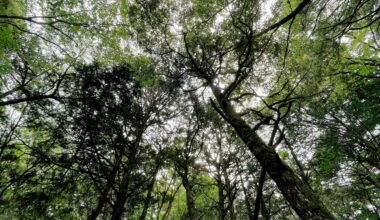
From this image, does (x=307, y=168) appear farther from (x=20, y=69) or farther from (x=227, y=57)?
(x=20, y=69)

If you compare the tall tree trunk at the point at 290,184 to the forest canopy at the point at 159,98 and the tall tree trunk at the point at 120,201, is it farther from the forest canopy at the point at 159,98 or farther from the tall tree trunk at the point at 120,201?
the tall tree trunk at the point at 120,201

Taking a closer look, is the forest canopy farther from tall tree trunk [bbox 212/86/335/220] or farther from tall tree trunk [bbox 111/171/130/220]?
tall tree trunk [bbox 212/86/335/220]

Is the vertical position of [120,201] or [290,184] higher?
[120,201]

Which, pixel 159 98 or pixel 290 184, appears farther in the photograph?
pixel 159 98

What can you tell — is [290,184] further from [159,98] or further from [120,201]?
[159,98]

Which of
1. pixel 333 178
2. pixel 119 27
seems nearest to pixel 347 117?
pixel 333 178

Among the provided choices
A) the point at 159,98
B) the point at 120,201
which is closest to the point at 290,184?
the point at 120,201

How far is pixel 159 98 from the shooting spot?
7.13m

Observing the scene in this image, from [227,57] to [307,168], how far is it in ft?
19.3

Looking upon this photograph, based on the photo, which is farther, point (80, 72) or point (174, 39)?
point (174, 39)

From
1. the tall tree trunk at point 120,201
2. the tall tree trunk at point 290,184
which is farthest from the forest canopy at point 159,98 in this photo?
the tall tree trunk at point 290,184

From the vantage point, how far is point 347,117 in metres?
6.83

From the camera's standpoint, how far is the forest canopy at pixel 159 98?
527cm

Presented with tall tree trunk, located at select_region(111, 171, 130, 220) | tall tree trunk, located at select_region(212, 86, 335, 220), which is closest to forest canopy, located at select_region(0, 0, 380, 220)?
tall tree trunk, located at select_region(111, 171, 130, 220)
